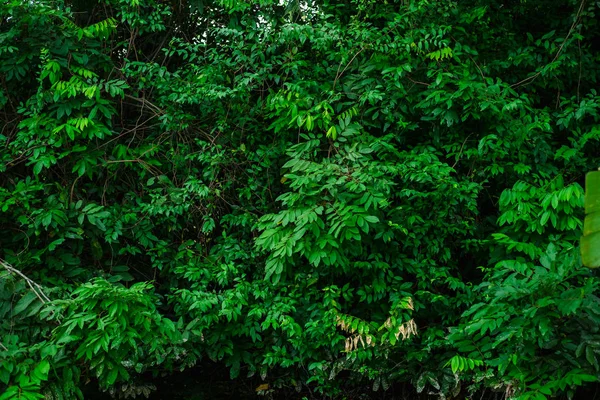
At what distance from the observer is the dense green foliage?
4.98 m

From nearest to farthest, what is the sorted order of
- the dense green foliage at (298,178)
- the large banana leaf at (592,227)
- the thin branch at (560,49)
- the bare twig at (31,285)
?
the large banana leaf at (592,227) → the bare twig at (31,285) → the dense green foliage at (298,178) → the thin branch at (560,49)

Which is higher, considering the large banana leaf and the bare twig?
the large banana leaf

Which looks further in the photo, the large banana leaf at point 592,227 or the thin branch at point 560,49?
the thin branch at point 560,49

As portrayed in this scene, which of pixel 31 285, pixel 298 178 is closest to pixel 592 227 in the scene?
pixel 298 178

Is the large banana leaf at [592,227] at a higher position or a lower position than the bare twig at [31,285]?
higher

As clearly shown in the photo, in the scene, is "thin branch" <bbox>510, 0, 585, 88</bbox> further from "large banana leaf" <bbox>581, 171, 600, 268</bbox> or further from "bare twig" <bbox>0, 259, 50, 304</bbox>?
"bare twig" <bbox>0, 259, 50, 304</bbox>

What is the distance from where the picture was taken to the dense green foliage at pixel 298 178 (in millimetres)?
4977

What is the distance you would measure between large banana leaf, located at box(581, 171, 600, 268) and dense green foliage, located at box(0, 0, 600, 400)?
1307 millimetres

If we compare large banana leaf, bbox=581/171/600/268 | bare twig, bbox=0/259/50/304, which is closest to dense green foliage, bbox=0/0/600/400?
bare twig, bbox=0/259/50/304

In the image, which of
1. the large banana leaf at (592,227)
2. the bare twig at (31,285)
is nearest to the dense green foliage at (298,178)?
the bare twig at (31,285)

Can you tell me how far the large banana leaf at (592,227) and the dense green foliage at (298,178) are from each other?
4.29ft

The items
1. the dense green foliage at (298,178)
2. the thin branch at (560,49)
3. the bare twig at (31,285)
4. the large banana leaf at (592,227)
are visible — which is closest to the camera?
the large banana leaf at (592,227)

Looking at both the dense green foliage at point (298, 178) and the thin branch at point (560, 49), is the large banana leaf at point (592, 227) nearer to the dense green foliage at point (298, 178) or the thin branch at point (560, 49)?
the dense green foliage at point (298, 178)

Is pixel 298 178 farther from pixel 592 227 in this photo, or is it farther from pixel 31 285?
pixel 592 227
